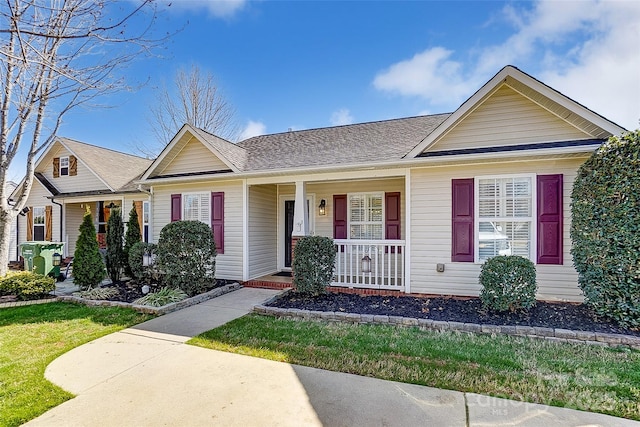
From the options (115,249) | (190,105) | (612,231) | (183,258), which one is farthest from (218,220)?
(190,105)

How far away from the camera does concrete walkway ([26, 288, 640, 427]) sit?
8.86 ft

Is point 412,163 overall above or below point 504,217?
above

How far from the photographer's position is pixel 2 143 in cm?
785

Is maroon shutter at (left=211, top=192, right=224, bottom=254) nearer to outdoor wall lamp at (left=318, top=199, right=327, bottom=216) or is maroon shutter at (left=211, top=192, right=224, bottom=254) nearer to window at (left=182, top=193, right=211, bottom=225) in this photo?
window at (left=182, top=193, right=211, bottom=225)

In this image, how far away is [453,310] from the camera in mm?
5777

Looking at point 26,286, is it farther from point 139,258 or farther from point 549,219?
Answer: point 549,219

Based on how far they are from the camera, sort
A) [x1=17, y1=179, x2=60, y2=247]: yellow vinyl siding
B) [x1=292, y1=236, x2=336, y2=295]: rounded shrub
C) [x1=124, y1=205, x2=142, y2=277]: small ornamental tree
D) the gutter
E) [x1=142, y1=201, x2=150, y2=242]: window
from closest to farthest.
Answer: the gutter → [x1=292, y1=236, x2=336, y2=295]: rounded shrub → [x1=124, y1=205, x2=142, y2=277]: small ornamental tree → [x1=142, y1=201, x2=150, y2=242]: window → [x1=17, y1=179, x2=60, y2=247]: yellow vinyl siding

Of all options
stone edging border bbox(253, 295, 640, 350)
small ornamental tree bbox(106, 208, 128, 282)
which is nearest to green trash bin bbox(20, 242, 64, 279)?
small ornamental tree bbox(106, 208, 128, 282)

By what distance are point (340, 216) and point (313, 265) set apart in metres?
2.88

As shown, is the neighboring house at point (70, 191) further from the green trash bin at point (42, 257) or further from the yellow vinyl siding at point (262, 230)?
the yellow vinyl siding at point (262, 230)

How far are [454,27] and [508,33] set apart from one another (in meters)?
1.29

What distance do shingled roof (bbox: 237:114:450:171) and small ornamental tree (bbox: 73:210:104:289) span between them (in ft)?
13.1

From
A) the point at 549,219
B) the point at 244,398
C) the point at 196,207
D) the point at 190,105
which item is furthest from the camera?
the point at 190,105

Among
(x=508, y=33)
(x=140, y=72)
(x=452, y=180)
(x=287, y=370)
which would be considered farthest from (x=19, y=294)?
(x=508, y=33)
